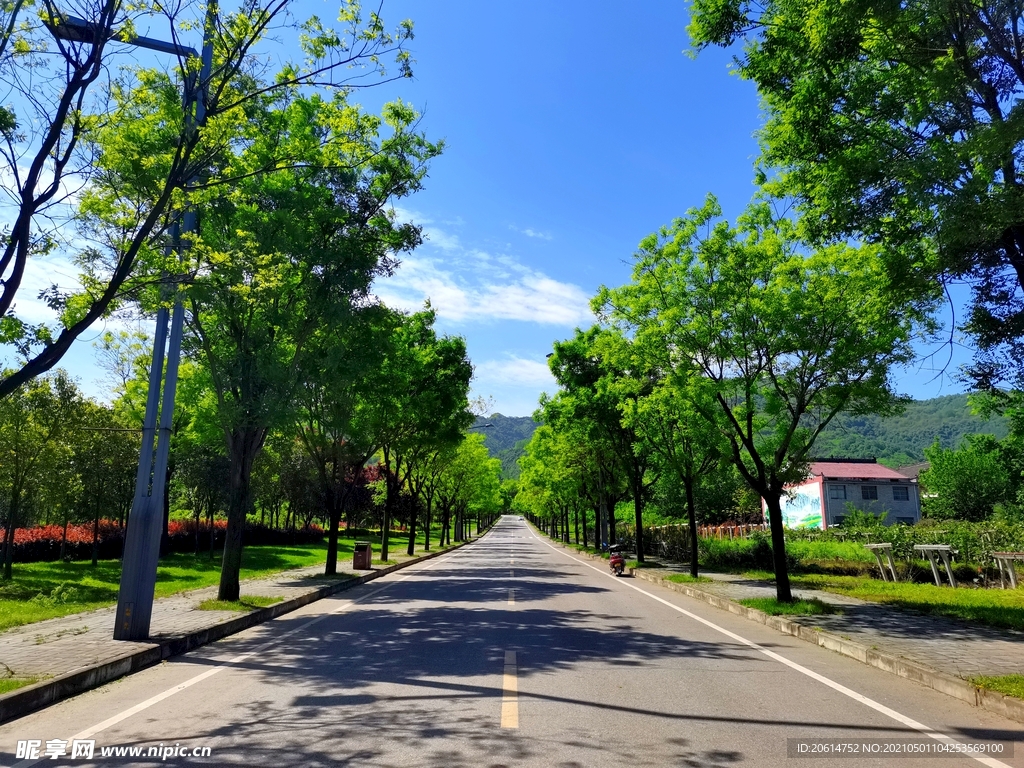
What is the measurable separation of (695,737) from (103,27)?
29.9 ft

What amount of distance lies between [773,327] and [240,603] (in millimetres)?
12317

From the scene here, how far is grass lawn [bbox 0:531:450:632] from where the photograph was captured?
13227mm

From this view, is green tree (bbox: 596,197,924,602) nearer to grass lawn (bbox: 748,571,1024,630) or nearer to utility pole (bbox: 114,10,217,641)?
grass lawn (bbox: 748,571,1024,630)

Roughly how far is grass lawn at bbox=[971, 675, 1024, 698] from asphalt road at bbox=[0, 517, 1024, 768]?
359 millimetres

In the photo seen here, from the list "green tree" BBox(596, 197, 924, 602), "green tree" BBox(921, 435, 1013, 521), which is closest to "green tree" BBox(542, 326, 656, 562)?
"green tree" BBox(596, 197, 924, 602)

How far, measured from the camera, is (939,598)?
1512cm

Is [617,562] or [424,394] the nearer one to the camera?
[617,562]

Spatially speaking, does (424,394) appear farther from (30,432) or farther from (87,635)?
(87,635)

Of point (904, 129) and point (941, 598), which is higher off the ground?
point (904, 129)

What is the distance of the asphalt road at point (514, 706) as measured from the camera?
5.02 metres

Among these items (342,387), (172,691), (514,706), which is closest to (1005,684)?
(514,706)

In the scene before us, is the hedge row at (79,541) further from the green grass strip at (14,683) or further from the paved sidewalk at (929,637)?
the paved sidewalk at (929,637)

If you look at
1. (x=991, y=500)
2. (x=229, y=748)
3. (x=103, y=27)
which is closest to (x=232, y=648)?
(x=229, y=748)

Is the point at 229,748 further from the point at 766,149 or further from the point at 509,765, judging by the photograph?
the point at 766,149
